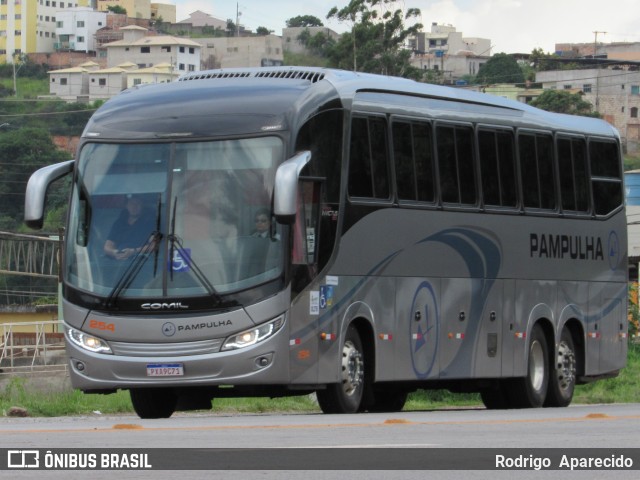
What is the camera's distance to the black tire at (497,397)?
22547mm

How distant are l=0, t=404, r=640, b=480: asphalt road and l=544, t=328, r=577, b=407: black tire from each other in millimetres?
6550

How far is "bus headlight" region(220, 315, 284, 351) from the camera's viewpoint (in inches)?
661

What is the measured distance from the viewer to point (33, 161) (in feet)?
401

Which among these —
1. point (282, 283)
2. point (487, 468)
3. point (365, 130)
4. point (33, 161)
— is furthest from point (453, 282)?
point (33, 161)

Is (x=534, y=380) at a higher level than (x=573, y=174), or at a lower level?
lower

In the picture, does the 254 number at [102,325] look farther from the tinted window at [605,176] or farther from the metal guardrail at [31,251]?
the metal guardrail at [31,251]

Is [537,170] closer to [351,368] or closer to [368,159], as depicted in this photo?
[368,159]

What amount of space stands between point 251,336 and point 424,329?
3605mm

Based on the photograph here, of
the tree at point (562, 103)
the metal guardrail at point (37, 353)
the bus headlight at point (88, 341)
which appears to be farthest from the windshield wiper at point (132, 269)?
the tree at point (562, 103)

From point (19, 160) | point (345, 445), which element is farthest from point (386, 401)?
point (19, 160)

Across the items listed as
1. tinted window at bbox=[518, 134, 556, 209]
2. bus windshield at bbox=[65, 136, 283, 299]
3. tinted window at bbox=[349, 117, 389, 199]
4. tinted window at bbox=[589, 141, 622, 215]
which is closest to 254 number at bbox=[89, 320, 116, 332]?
bus windshield at bbox=[65, 136, 283, 299]

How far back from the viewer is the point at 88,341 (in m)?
17.2

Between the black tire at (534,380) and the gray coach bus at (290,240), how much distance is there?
1.44 ft

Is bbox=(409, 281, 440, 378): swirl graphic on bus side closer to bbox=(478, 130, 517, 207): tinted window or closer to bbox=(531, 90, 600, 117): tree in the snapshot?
bbox=(478, 130, 517, 207): tinted window
